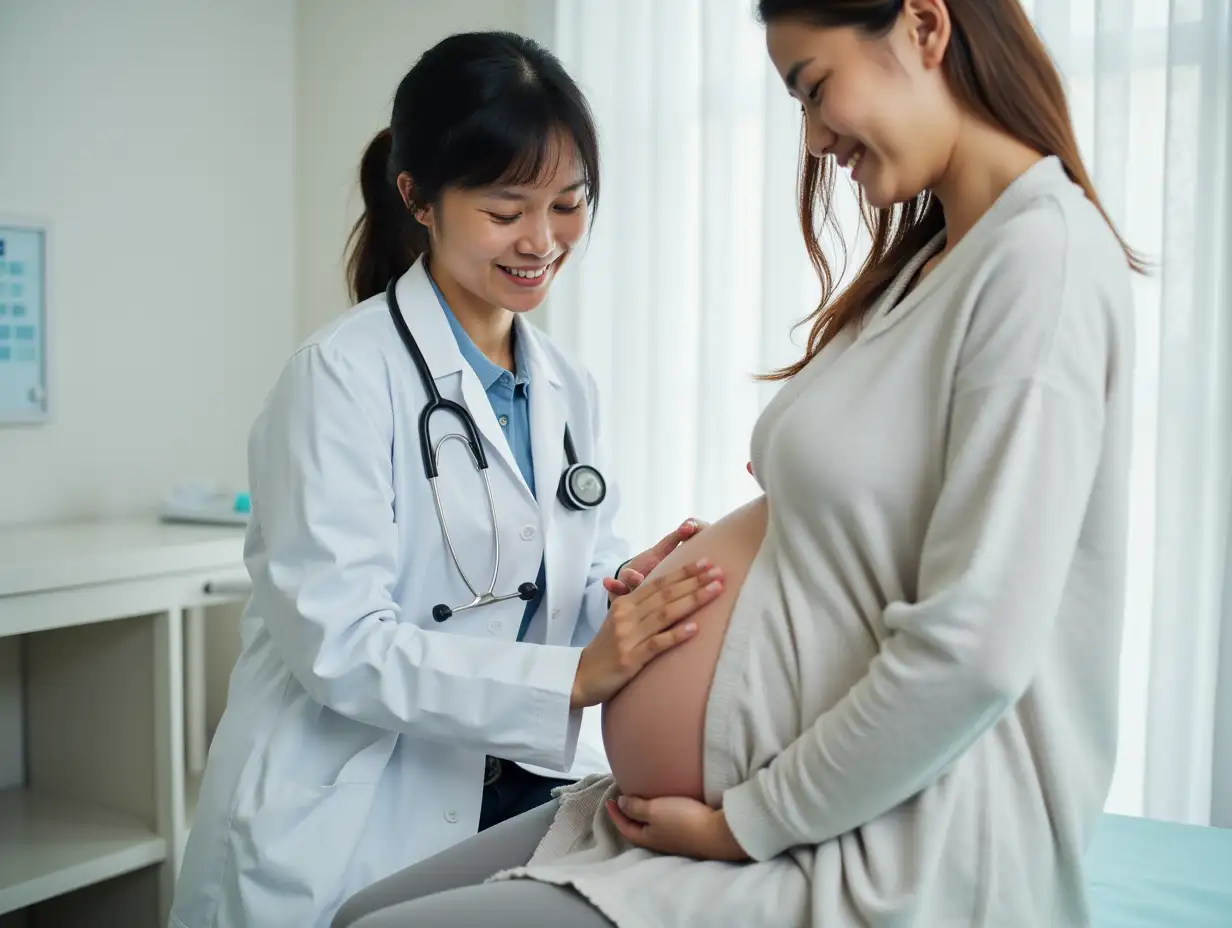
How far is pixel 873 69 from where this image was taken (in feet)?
3.06

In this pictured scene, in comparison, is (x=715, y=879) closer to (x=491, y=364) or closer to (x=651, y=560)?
(x=651, y=560)

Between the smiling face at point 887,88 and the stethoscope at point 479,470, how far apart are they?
2.07 ft

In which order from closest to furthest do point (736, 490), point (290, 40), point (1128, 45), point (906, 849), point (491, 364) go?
point (906, 849)
point (491, 364)
point (1128, 45)
point (736, 490)
point (290, 40)

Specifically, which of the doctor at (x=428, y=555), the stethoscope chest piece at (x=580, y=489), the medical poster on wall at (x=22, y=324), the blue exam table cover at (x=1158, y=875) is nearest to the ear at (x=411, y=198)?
the doctor at (x=428, y=555)

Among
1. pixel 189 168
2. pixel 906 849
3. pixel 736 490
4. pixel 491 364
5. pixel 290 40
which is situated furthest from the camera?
pixel 290 40

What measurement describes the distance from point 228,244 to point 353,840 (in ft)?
6.26

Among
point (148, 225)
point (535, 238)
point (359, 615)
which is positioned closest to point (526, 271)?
point (535, 238)

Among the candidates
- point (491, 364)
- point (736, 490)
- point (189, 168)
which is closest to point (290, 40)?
point (189, 168)

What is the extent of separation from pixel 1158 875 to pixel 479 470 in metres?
0.92

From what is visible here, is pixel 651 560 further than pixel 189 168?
Result: No

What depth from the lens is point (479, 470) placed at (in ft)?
4.71

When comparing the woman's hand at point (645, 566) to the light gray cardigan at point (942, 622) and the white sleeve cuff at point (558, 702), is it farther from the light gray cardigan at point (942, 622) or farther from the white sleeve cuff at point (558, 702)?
the light gray cardigan at point (942, 622)

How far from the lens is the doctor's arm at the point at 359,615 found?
1.25 metres

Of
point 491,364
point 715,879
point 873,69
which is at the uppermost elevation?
point 873,69
